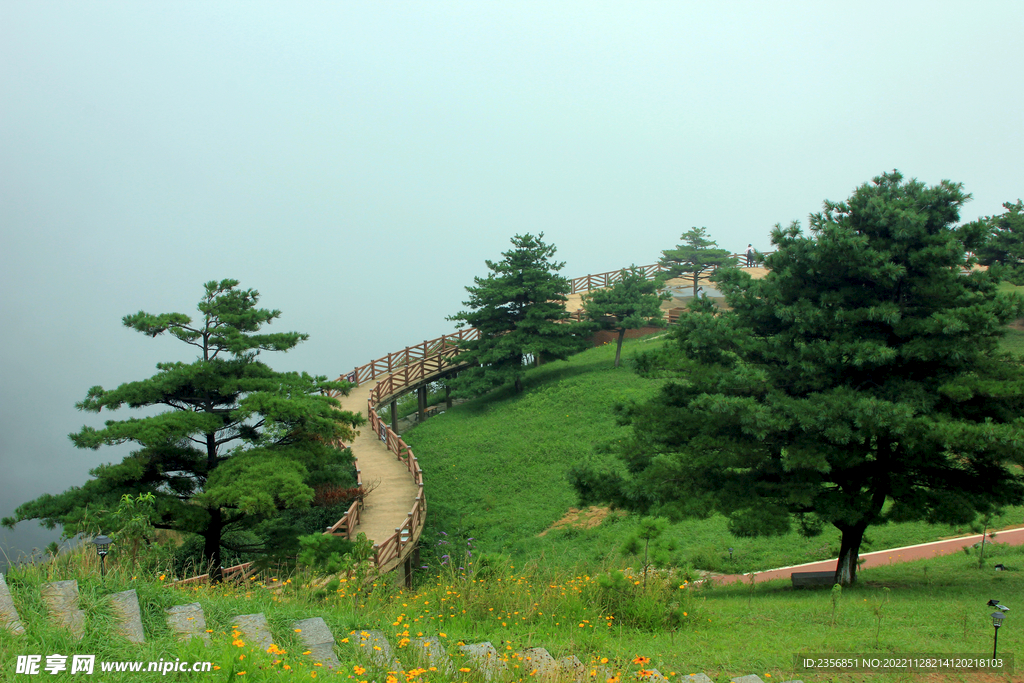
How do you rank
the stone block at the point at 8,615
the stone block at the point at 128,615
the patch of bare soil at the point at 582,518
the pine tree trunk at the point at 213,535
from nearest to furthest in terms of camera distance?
the stone block at the point at 8,615, the stone block at the point at 128,615, the pine tree trunk at the point at 213,535, the patch of bare soil at the point at 582,518

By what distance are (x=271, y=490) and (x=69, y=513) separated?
4.00 meters

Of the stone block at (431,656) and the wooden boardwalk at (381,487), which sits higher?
the stone block at (431,656)

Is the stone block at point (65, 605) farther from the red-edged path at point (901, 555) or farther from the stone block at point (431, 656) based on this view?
the red-edged path at point (901, 555)

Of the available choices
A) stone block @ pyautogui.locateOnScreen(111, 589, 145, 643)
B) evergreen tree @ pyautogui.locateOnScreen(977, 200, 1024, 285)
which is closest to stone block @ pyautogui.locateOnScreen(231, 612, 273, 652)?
stone block @ pyautogui.locateOnScreen(111, 589, 145, 643)

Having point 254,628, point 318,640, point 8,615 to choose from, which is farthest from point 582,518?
point 8,615

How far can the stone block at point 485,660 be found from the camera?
18.3ft

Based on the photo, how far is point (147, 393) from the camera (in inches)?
575

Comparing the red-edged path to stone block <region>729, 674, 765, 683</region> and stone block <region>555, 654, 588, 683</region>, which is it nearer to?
stone block <region>729, 674, 765, 683</region>

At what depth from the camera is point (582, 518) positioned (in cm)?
1928

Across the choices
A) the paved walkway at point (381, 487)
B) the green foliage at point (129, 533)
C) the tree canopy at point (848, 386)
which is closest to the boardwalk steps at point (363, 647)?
the green foliage at point (129, 533)

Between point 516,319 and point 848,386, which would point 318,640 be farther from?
point 516,319

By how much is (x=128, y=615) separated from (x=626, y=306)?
1046 inches

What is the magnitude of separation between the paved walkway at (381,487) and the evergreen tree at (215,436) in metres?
1.22

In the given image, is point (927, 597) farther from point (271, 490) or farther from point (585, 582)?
point (271, 490)
